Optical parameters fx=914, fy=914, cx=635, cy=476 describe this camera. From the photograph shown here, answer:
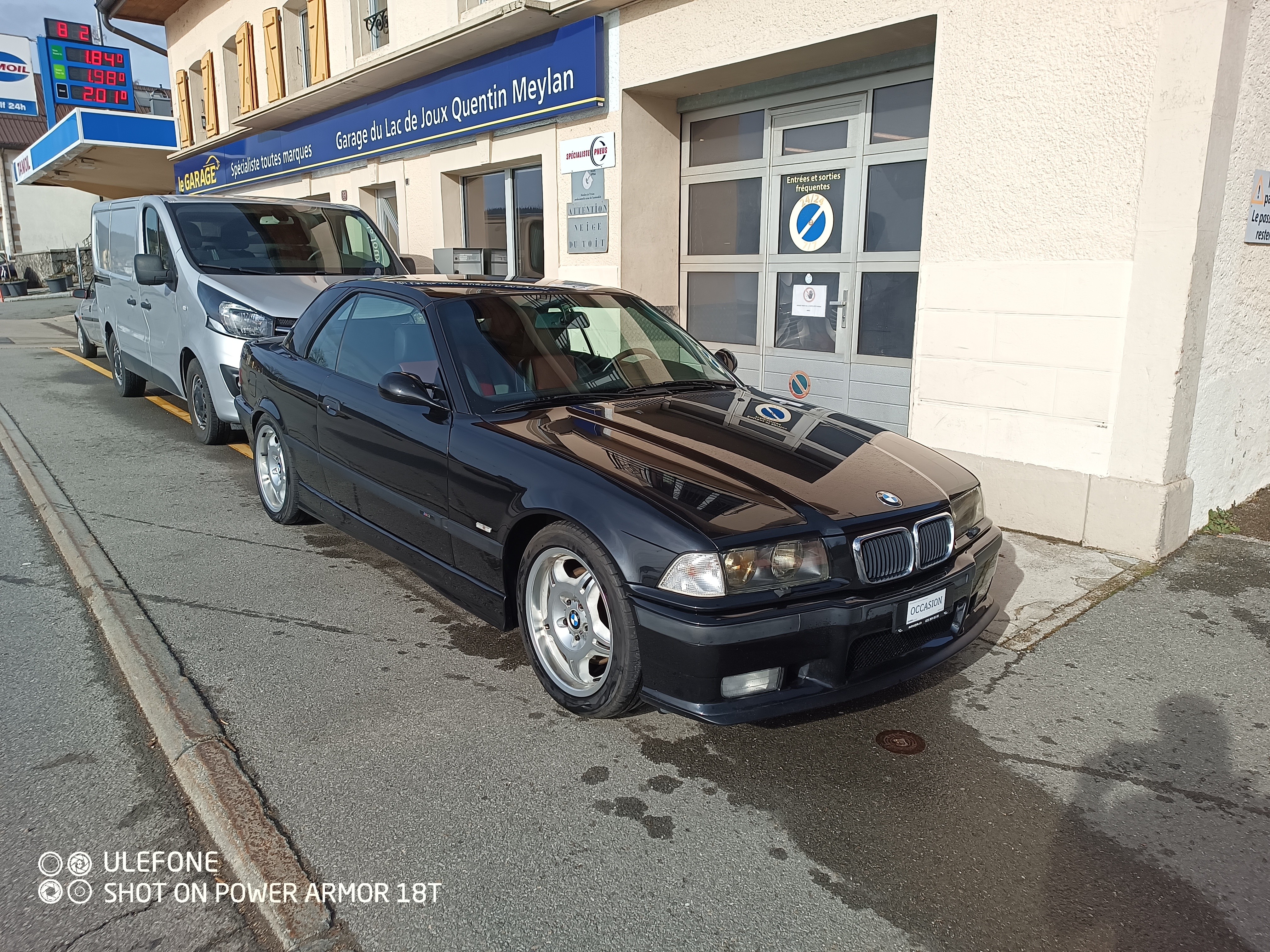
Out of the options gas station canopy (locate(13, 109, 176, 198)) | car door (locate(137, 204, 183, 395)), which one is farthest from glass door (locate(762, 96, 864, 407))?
gas station canopy (locate(13, 109, 176, 198))

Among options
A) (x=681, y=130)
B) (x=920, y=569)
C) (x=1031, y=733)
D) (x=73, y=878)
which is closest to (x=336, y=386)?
(x=73, y=878)

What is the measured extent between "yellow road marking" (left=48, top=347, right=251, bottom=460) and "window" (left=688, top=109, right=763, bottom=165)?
4.92m

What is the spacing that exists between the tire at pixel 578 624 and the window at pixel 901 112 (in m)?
4.97

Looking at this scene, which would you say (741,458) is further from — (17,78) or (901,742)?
(17,78)

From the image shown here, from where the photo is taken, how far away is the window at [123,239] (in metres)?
8.45

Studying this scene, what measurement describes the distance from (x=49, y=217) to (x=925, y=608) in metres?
52.7

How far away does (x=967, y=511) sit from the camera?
355 cm

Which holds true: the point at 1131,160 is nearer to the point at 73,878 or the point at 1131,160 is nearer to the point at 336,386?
the point at 336,386

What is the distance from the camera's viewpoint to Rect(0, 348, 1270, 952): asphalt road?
2379mm

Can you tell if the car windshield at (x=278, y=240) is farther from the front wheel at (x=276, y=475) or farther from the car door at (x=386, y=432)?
the car door at (x=386, y=432)

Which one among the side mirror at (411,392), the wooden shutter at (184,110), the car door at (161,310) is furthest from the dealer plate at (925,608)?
the wooden shutter at (184,110)

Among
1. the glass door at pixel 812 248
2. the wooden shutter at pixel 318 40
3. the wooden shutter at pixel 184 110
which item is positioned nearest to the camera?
the glass door at pixel 812 248

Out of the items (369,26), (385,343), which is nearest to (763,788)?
(385,343)

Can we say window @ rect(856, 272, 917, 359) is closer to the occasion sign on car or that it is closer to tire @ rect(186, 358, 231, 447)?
tire @ rect(186, 358, 231, 447)
